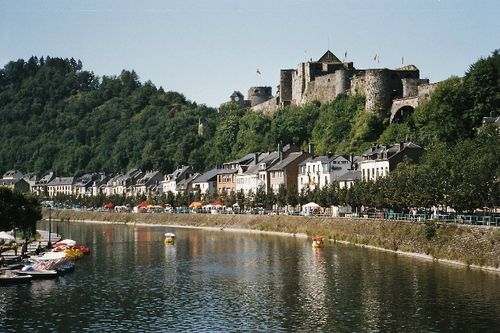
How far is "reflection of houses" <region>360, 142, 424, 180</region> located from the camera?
9331 cm

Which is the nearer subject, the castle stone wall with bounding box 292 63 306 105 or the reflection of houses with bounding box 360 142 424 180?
the reflection of houses with bounding box 360 142 424 180

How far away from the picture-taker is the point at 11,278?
52.7 metres

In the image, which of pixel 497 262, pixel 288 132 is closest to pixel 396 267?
pixel 497 262

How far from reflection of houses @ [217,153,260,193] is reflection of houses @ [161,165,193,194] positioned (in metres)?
16.4

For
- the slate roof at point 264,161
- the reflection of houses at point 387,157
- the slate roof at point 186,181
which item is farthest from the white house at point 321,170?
the slate roof at point 186,181

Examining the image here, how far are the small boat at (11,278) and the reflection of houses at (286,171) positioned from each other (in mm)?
61836

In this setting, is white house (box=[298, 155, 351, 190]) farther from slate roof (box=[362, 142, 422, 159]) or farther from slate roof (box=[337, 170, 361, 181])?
slate roof (box=[362, 142, 422, 159])

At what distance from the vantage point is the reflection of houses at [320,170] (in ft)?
344

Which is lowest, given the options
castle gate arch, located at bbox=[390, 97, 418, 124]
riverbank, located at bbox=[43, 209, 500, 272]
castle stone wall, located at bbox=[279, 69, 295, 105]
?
riverbank, located at bbox=[43, 209, 500, 272]

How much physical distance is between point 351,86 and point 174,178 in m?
44.4

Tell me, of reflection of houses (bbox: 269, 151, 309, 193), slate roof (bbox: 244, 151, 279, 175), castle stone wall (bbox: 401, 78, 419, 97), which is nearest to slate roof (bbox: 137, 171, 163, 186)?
slate roof (bbox: 244, 151, 279, 175)

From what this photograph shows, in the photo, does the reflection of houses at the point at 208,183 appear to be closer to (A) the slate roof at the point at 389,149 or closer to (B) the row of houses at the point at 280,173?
(B) the row of houses at the point at 280,173

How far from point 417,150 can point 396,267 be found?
38559 mm

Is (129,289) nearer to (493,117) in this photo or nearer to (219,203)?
(493,117)
